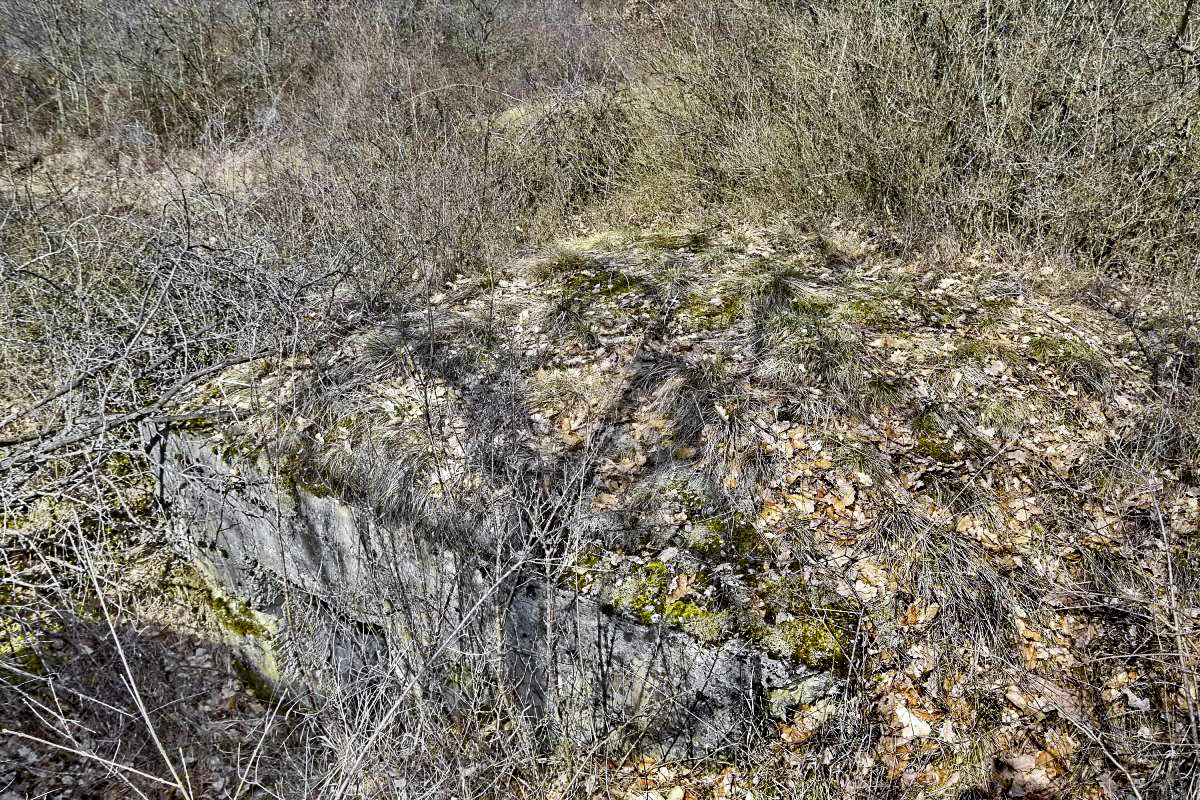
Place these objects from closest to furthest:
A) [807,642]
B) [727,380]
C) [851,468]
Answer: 1. [807,642]
2. [851,468]
3. [727,380]

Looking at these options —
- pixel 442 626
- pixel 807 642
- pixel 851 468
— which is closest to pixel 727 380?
pixel 851 468

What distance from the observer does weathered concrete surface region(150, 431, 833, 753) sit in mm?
2840

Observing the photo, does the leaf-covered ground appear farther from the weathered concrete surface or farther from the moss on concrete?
the weathered concrete surface

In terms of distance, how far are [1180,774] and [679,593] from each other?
1.73 metres

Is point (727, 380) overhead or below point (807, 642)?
overhead

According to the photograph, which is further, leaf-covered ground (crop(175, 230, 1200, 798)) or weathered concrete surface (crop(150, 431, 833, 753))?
weathered concrete surface (crop(150, 431, 833, 753))

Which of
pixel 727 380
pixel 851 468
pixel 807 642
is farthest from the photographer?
pixel 727 380

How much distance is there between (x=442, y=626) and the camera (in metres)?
2.89

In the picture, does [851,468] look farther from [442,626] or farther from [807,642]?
[442,626]

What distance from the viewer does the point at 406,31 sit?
9211 mm

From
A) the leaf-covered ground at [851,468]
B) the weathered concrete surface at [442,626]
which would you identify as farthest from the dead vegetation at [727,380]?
the weathered concrete surface at [442,626]

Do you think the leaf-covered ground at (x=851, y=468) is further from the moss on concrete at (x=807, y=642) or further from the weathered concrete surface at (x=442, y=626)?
the weathered concrete surface at (x=442, y=626)

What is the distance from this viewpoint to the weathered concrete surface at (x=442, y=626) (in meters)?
2.84

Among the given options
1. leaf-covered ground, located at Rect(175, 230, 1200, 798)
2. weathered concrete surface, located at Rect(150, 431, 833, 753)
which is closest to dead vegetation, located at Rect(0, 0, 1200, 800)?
leaf-covered ground, located at Rect(175, 230, 1200, 798)
